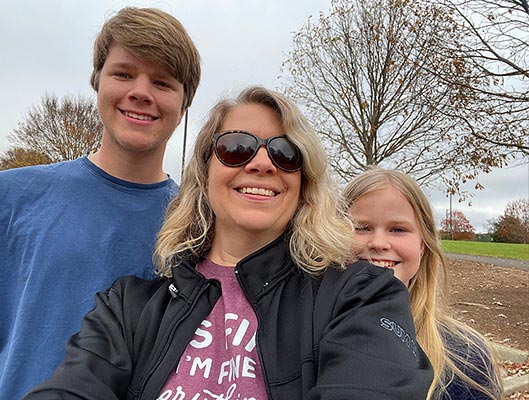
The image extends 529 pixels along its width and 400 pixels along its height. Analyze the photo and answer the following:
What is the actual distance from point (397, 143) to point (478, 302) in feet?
14.7

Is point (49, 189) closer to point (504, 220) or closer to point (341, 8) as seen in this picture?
point (341, 8)

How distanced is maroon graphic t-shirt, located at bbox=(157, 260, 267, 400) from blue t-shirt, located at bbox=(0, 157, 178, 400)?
57 cm

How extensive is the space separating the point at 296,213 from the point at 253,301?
48cm

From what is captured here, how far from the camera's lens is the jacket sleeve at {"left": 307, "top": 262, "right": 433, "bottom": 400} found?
4.11ft

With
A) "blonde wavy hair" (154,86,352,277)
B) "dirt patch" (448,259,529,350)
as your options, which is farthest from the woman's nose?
"dirt patch" (448,259,529,350)

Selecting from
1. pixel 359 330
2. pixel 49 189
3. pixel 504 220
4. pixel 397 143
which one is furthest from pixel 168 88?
pixel 504 220

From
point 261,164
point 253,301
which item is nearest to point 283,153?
point 261,164

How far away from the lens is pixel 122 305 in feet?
5.88

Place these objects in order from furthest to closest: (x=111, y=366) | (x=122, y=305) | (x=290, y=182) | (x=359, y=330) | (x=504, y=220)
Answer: (x=504, y=220)
(x=290, y=182)
(x=122, y=305)
(x=111, y=366)
(x=359, y=330)

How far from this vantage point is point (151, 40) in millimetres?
2092

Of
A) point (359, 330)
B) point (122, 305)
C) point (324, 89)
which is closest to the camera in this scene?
point (359, 330)

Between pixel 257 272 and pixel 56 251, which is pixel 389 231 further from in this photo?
pixel 56 251

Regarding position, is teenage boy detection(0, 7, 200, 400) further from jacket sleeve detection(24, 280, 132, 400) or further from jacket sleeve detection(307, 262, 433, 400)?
jacket sleeve detection(307, 262, 433, 400)

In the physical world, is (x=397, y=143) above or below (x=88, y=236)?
above
